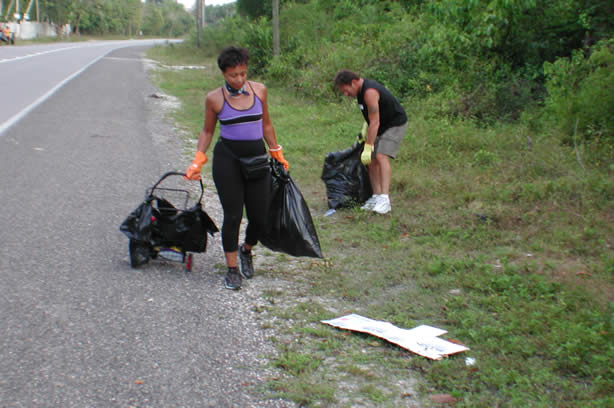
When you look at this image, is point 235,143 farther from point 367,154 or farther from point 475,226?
point 475,226

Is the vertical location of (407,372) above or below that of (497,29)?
below

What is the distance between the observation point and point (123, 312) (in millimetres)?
3752

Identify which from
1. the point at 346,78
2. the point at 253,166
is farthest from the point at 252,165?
the point at 346,78

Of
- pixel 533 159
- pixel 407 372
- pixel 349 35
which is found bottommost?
pixel 407 372

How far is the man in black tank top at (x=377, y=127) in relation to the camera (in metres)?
6.12

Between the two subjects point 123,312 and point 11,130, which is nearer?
point 123,312

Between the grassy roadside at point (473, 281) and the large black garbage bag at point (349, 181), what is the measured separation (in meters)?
0.26

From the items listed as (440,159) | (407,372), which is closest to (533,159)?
(440,159)

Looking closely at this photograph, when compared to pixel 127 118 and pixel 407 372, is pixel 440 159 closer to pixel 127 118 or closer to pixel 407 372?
pixel 407 372

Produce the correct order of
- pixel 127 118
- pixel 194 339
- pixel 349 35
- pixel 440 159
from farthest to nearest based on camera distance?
pixel 349 35
pixel 127 118
pixel 440 159
pixel 194 339

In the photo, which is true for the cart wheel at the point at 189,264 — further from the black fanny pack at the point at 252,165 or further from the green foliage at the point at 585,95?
the green foliage at the point at 585,95

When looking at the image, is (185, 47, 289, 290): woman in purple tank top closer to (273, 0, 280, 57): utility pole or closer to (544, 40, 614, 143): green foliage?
(544, 40, 614, 143): green foliage

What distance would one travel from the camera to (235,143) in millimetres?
4156

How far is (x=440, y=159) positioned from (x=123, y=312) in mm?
5540
